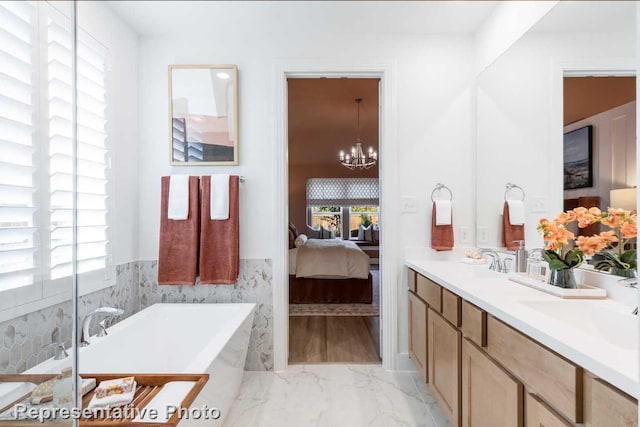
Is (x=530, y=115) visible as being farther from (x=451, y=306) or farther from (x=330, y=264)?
(x=330, y=264)

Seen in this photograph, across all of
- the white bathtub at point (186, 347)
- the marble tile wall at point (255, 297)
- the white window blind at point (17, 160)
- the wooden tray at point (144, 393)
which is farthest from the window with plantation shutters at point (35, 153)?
the marble tile wall at point (255, 297)

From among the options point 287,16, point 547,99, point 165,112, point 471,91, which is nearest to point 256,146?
point 165,112

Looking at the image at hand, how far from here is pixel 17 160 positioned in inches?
22.3

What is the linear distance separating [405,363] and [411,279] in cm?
64

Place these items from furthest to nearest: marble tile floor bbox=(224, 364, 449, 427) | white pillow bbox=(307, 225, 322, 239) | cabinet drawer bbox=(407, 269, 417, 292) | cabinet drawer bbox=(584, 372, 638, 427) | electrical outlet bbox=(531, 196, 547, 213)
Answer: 1. white pillow bbox=(307, 225, 322, 239)
2. cabinet drawer bbox=(407, 269, 417, 292)
3. marble tile floor bbox=(224, 364, 449, 427)
4. electrical outlet bbox=(531, 196, 547, 213)
5. cabinet drawer bbox=(584, 372, 638, 427)

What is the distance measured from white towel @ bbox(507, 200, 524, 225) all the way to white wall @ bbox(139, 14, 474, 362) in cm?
43

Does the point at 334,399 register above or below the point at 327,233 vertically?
below

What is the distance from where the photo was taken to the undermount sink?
1.12m

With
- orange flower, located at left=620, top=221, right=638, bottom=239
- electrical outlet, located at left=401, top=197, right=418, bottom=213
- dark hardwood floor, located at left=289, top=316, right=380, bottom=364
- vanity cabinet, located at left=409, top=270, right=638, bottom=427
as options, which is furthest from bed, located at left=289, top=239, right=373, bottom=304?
orange flower, located at left=620, top=221, right=638, bottom=239

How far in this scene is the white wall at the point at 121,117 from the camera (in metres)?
2.18

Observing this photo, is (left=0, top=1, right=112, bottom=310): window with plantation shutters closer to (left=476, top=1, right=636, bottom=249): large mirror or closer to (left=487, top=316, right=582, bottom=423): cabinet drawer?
(left=487, top=316, right=582, bottom=423): cabinet drawer

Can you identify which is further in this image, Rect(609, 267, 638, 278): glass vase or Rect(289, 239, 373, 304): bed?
Rect(289, 239, 373, 304): bed

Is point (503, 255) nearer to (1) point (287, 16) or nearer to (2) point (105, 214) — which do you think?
(1) point (287, 16)

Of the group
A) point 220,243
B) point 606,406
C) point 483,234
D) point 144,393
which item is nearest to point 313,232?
point 220,243
